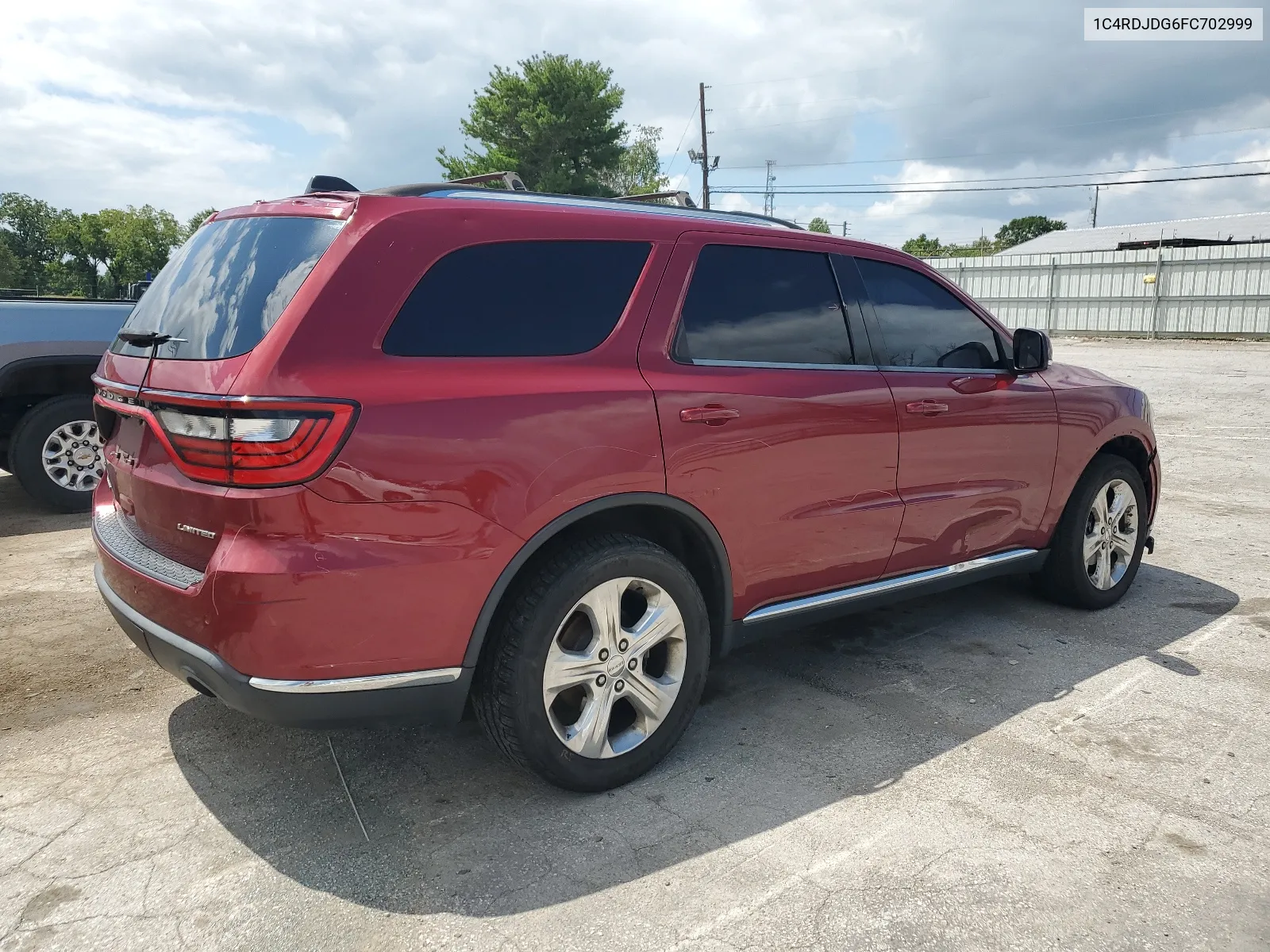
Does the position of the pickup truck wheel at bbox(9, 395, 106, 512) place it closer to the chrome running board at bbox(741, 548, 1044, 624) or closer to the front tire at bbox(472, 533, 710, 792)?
the front tire at bbox(472, 533, 710, 792)

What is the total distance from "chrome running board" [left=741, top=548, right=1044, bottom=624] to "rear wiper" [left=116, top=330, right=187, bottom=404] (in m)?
2.03

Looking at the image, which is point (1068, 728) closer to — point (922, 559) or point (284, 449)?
point (922, 559)

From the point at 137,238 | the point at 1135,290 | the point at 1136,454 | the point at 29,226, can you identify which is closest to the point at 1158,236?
the point at 1135,290

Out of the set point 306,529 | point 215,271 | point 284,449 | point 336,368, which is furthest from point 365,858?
point 215,271

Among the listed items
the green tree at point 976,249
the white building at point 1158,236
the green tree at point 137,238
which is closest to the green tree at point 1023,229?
the green tree at point 976,249

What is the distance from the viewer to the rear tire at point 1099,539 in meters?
4.54

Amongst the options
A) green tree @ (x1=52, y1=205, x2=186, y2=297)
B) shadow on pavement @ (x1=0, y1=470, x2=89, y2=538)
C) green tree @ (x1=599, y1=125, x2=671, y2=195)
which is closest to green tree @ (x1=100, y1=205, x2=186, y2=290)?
green tree @ (x1=52, y1=205, x2=186, y2=297)

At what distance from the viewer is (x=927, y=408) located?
12.2ft

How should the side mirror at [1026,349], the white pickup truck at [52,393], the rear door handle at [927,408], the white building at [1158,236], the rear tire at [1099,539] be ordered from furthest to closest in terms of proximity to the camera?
the white building at [1158,236], the white pickup truck at [52,393], the rear tire at [1099,539], the side mirror at [1026,349], the rear door handle at [927,408]

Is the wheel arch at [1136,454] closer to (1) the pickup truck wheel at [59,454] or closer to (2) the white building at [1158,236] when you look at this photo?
(1) the pickup truck wheel at [59,454]

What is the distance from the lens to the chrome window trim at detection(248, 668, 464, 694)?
2.36 meters

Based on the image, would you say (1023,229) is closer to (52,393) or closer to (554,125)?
(554,125)

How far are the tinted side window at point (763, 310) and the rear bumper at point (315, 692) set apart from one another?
4.16 feet

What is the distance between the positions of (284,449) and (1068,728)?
2860 millimetres
